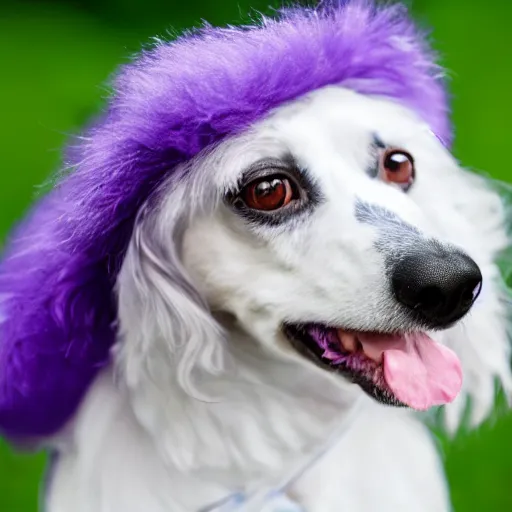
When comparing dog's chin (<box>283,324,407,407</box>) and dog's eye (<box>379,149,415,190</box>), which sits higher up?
dog's eye (<box>379,149,415,190</box>)

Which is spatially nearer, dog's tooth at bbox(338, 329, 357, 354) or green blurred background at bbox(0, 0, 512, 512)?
dog's tooth at bbox(338, 329, 357, 354)

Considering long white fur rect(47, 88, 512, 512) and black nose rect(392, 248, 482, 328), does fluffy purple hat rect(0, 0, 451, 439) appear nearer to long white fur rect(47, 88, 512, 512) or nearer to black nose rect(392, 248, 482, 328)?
long white fur rect(47, 88, 512, 512)

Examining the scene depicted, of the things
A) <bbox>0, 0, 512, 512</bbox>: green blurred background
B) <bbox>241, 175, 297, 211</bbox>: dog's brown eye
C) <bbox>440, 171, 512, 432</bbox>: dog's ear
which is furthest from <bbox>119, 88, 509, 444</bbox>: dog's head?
<bbox>0, 0, 512, 512</bbox>: green blurred background

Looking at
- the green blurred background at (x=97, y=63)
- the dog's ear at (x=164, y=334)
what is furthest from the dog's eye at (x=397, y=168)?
the green blurred background at (x=97, y=63)

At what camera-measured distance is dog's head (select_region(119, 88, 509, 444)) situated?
930 millimetres

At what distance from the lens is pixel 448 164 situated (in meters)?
1.09

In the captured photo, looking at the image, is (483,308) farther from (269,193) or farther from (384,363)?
(269,193)

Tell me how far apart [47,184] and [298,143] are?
1.02 feet

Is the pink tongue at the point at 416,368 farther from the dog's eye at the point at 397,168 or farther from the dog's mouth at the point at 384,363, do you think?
the dog's eye at the point at 397,168

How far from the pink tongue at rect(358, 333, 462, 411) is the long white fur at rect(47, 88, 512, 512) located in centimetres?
6

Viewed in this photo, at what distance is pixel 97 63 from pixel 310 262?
2054 mm

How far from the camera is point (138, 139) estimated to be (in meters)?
0.93

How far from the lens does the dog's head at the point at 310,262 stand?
3.05 feet

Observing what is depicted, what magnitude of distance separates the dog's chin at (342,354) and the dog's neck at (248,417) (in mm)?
37
